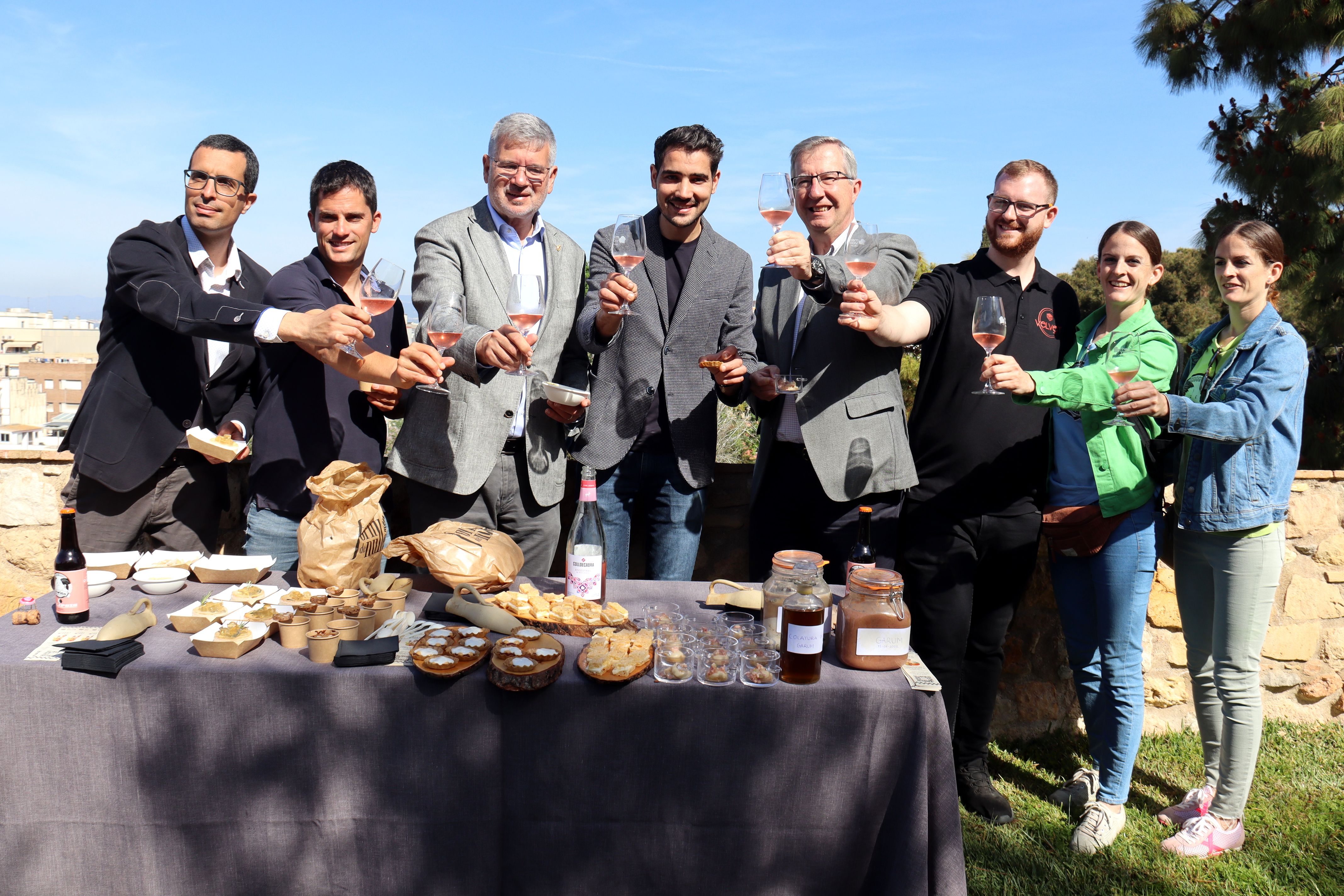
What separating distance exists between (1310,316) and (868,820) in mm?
6890

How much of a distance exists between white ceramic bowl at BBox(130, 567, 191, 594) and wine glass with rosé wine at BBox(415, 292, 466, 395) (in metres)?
0.90

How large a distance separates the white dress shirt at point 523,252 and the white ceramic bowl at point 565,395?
0.39 metres

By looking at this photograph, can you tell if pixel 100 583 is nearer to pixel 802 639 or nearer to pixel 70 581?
pixel 70 581

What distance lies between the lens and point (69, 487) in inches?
127

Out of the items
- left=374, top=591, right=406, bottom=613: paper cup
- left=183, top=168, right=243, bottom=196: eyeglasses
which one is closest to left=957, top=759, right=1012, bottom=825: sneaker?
left=374, top=591, right=406, bottom=613: paper cup

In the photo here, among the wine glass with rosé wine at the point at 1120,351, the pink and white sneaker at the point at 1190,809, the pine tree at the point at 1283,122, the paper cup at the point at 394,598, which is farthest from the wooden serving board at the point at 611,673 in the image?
the pine tree at the point at 1283,122

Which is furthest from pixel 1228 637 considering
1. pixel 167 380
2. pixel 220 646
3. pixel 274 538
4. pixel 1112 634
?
pixel 167 380

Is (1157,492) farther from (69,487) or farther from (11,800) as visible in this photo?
(69,487)

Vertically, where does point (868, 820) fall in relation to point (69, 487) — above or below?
below

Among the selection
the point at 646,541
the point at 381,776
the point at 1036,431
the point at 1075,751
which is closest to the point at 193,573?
the point at 381,776

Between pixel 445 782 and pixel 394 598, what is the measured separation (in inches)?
22.1

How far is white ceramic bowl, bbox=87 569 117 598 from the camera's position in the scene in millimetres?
2438

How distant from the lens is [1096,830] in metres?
3.07

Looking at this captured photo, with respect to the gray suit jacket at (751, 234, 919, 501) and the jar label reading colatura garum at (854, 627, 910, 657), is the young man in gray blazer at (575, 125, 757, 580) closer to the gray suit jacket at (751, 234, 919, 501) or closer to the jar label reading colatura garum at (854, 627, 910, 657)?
the gray suit jacket at (751, 234, 919, 501)
